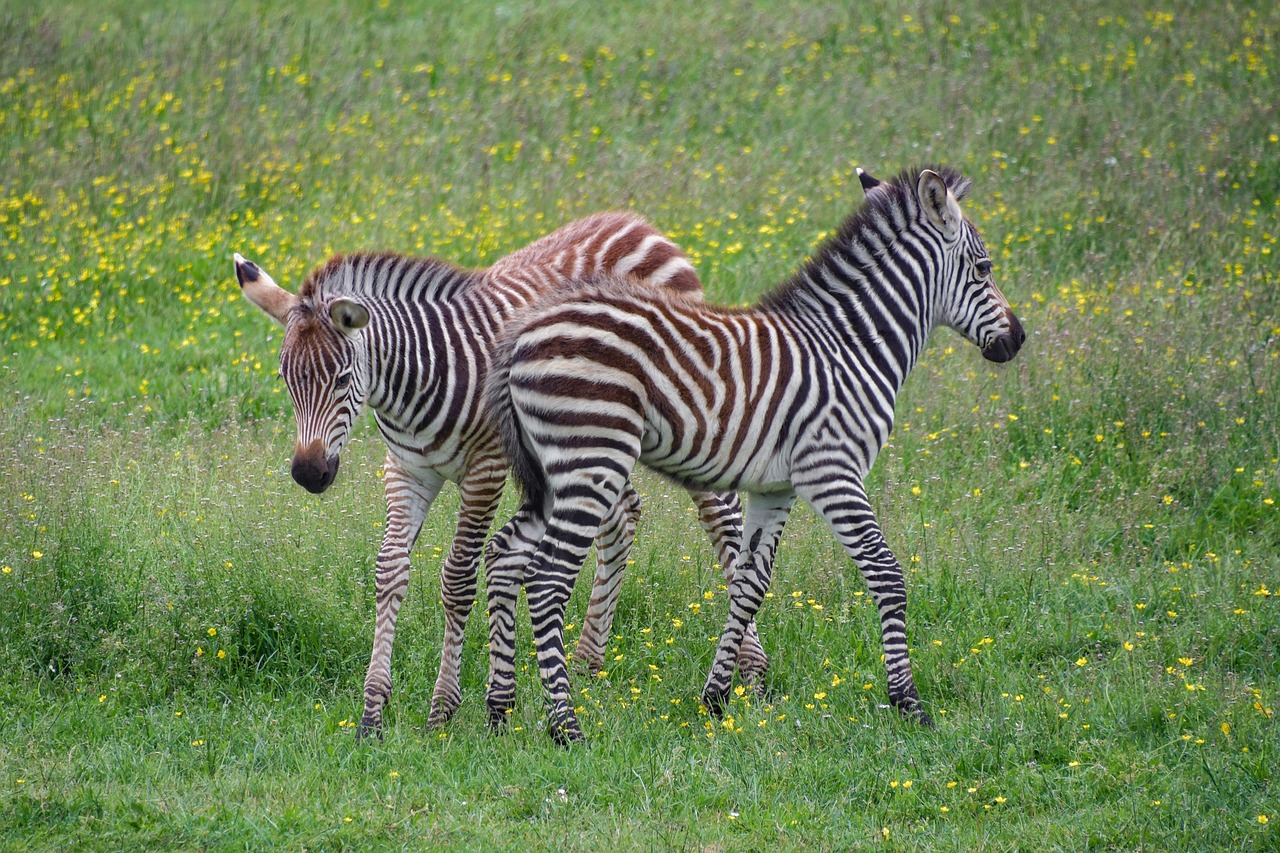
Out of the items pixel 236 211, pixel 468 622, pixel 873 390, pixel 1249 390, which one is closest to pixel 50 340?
pixel 236 211

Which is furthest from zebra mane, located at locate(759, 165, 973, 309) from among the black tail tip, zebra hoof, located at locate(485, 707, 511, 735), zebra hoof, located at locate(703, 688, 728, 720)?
the black tail tip

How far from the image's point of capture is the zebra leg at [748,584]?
6.31 meters

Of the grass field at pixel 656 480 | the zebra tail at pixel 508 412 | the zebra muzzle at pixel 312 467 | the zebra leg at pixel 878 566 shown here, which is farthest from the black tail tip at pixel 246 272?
the zebra leg at pixel 878 566

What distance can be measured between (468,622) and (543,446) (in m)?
1.92

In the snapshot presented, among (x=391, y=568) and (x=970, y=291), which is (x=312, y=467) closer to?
(x=391, y=568)

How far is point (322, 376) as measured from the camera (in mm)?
5641

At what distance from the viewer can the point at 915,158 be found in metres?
13.3

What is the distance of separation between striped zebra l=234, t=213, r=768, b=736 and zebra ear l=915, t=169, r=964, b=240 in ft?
4.56

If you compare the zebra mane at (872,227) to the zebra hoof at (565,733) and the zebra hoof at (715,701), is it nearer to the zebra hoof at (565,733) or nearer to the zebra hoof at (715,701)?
the zebra hoof at (715,701)

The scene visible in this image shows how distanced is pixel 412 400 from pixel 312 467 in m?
0.74

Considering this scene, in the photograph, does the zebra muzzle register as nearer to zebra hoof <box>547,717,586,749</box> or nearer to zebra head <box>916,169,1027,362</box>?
zebra hoof <box>547,717,586,749</box>

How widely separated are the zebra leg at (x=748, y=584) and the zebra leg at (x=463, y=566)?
1.30 meters

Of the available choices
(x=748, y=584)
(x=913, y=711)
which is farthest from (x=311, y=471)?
(x=913, y=711)

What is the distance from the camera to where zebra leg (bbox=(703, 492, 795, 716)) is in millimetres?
6312
